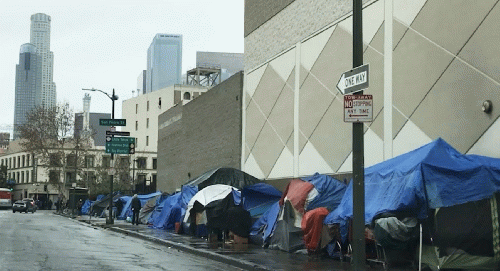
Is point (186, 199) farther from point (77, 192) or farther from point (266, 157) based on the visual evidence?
point (77, 192)

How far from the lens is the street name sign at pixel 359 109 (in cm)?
1185

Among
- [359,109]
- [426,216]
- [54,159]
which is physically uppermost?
[54,159]

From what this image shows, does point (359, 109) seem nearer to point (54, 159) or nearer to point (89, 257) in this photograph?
point (89, 257)

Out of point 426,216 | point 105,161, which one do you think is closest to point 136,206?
point 426,216

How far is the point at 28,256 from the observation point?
16.8 m

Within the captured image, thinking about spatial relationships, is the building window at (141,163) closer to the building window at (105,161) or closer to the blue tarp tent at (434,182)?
the building window at (105,161)

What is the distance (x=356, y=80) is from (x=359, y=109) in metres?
0.53

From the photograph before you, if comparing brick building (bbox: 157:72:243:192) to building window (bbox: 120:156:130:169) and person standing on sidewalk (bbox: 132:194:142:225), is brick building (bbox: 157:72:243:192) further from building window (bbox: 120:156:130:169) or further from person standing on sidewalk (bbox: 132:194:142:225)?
building window (bbox: 120:156:130:169)

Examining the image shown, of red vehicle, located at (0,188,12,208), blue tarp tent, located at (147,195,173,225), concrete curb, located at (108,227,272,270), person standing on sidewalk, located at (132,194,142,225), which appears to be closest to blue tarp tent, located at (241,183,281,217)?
concrete curb, located at (108,227,272,270)

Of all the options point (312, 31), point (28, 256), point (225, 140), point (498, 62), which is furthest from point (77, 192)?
point (498, 62)

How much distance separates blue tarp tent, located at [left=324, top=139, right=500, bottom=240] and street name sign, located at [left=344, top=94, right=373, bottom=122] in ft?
9.33

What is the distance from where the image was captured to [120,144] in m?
38.1

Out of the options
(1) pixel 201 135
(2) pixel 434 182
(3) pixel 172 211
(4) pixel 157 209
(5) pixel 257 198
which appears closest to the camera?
(2) pixel 434 182

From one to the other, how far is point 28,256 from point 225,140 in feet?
66.2
